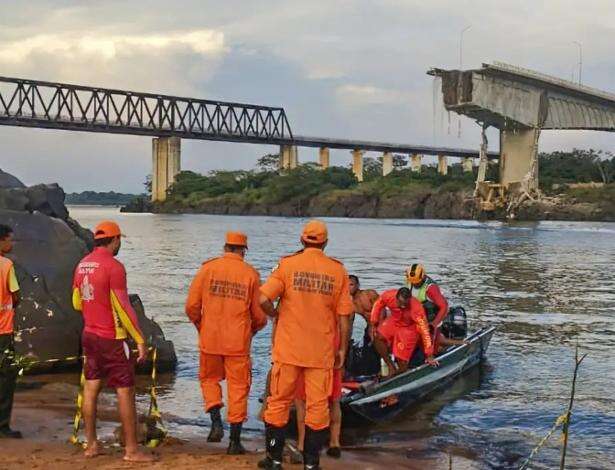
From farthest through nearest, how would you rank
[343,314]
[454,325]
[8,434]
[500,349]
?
[500,349] → [454,325] → [8,434] → [343,314]

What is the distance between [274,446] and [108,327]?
162 centimetres

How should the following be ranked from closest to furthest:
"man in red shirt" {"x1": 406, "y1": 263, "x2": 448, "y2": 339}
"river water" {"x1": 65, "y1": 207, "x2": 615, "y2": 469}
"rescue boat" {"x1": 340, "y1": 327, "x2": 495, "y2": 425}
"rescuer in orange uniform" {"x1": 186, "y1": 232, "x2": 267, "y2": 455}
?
"rescuer in orange uniform" {"x1": 186, "y1": 232, "x2": 267, "y2": 455}, "rescue boat" {"x1": 340, "y1": 327, "x2": 495, "y2": 425}, "river water" {"x1": 65, "y1": 207, "x2": 615, "y2": 469}, "man in red shirt" {"x1": 406, "y1": 263, "x2": 448, "y2": 339}

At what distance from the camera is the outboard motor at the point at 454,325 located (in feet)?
44.6

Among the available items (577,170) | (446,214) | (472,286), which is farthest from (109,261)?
(577,170)

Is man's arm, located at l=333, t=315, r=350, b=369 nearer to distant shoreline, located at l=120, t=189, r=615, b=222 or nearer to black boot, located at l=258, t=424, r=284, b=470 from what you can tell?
black boot, located at l=258, t=424, r=284, b=470

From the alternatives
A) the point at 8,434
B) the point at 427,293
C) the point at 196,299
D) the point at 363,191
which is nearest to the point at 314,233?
the point at 196,299

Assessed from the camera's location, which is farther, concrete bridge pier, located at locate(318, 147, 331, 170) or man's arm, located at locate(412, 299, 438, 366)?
concrete bridge pier, located at locate(318, 147, 331, 170)

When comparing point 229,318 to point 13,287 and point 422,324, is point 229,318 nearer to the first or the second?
point 13,287

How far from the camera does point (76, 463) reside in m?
6.82

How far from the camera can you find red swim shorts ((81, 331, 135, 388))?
6797mm

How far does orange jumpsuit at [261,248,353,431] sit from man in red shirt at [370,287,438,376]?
3.48 meters

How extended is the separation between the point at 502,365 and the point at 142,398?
6.55m

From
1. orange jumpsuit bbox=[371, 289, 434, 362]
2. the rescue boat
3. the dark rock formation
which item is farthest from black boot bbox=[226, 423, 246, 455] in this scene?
the dark rock formation

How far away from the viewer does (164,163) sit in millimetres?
133875
